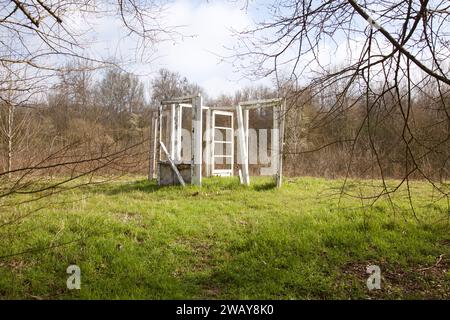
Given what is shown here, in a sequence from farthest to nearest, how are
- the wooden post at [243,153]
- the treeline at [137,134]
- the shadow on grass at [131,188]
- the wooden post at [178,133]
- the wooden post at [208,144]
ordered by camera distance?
1. the wooden post at [208,144]
2. the wooden post at [178,133]
3. the wooden post at [243,153]
4. the shadow on grass at [131,188]
5. the treeline at [137,134]

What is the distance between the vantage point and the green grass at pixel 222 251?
3.73 meters

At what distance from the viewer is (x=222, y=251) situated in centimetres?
478

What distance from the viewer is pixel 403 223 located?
222 inches

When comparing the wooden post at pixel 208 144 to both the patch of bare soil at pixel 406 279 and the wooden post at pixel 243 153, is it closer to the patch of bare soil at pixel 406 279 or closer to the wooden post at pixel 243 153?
the wooden post at pixel 243 153

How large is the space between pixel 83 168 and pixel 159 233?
2.68m

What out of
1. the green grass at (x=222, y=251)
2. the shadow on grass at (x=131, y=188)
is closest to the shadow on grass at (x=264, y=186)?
the green grass at (x=222, y=251)

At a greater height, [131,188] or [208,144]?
[208,144]

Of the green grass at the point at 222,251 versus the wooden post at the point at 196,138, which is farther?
the wooden post at the point at 196,138

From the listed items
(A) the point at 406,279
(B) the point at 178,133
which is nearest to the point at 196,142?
(B) the point at 178,133

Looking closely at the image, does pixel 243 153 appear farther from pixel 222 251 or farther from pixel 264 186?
pixel 222 251

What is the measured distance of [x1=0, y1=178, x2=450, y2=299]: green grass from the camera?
3727 mm

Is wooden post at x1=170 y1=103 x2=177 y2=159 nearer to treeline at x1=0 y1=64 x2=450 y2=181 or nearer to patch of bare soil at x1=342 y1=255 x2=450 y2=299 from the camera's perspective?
treeline at x1=0 y1=64 x2=450 y2=181
